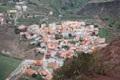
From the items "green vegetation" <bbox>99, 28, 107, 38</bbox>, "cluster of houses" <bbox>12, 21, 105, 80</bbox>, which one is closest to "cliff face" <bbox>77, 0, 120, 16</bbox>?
"green vegetation" <bbox>99, 28, 107, 38</bbox>

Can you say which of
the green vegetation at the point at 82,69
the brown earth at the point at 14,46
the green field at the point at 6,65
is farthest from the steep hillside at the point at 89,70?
the brown earth at the point at 14,46

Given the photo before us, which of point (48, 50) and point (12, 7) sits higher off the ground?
point (12, 7)

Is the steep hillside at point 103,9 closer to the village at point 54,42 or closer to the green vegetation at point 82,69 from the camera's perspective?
the village at point 54,42

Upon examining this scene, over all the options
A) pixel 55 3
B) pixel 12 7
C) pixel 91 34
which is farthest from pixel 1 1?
pixel 91 34

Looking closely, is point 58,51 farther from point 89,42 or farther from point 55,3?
point 55,3

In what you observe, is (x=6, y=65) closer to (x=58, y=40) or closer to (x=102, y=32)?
(x=58, y=40)
